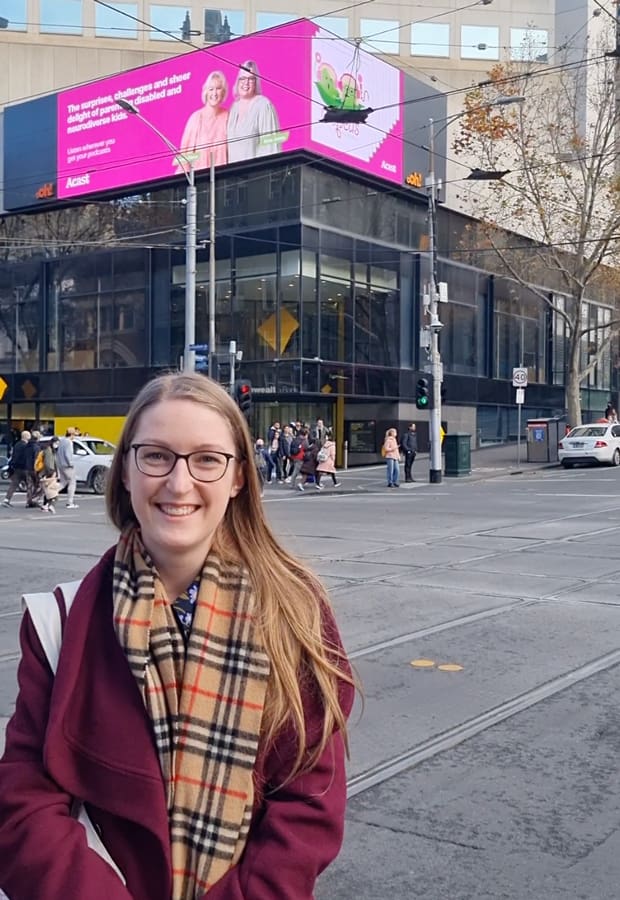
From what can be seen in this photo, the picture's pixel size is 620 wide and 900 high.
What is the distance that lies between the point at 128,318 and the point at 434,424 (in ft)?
47.4

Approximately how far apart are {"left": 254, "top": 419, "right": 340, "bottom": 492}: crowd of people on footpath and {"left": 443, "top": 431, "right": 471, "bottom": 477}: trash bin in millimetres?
3969

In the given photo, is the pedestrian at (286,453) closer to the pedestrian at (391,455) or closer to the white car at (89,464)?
the pedestrian at (391,455)

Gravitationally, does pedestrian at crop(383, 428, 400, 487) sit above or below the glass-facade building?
below

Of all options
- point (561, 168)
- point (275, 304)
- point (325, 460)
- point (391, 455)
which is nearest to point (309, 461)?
point (325, 460)

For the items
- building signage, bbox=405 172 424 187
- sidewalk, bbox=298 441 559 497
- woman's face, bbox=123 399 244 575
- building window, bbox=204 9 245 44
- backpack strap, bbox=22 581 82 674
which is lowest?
sidewalk, bbox=298 441 559 497

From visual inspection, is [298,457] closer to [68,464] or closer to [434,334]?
[434,334]

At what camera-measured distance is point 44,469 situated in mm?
21703

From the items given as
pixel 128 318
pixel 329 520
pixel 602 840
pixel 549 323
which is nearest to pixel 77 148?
pixel 128 318

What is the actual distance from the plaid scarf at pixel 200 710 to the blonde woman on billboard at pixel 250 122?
1294 inches

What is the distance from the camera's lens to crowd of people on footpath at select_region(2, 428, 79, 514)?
70.4 ft

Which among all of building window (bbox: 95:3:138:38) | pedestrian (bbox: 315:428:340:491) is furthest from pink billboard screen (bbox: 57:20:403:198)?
building window (bbox: 95:3:138:38)

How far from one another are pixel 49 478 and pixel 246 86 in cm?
1802

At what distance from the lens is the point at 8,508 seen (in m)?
22.9

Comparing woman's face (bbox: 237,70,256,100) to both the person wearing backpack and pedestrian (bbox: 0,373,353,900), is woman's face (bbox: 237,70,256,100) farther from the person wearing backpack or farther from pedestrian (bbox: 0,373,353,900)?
pedestrian (bbox: 0,373,353,900)
